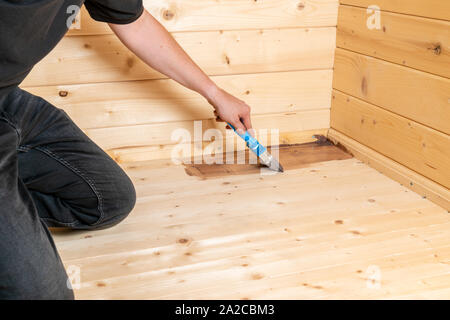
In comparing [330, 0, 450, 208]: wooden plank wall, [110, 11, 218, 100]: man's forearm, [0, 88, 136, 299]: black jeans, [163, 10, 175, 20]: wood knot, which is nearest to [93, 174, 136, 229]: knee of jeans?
[0, 88, 136, 299]: black jeans

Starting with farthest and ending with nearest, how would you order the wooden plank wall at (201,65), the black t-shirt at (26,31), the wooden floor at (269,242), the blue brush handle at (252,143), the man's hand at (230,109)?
the wooden plank wall at (201,65)
the blue brush handle at (252,143)
the man's hand at (230,109)
the wooden floor at (269,242)
the black t-shirt at (26,31)

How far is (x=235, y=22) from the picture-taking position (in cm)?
187

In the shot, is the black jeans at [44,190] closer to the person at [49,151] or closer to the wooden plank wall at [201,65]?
the person at [49,151]

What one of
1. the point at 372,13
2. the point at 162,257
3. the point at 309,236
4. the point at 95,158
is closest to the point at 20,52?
the point at 95,158

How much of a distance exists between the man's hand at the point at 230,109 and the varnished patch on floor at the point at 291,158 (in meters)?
0.32

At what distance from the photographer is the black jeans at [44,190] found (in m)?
0.95

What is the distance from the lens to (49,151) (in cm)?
131

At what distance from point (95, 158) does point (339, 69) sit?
1018 mm

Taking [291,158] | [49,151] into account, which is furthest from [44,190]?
[291,158]

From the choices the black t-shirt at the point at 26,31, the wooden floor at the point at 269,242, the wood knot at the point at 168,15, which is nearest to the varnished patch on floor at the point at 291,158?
the wooden floor at the point at 269,242

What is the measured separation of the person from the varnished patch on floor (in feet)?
1.07

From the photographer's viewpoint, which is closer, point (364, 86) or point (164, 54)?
point (164, 54)

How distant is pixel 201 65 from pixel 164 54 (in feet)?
1.67

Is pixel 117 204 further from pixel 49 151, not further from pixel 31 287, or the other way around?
pixel 31 287
